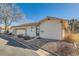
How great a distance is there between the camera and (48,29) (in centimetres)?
430

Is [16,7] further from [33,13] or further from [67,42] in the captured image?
[67,42]

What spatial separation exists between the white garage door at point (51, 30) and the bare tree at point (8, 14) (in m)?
0.47

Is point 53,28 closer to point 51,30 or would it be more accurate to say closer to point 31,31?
point 51,30

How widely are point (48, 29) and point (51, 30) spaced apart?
0.20 feet

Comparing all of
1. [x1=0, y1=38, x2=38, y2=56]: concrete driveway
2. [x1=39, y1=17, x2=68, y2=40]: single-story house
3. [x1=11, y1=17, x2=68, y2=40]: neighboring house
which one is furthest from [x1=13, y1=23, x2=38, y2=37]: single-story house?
[x1=0, y1=38, x2=38, y2=56]: concrete driveway

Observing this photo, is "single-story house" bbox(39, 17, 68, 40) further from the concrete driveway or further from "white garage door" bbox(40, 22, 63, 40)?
the concrete driveway

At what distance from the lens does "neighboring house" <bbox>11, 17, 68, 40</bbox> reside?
13.8 feet

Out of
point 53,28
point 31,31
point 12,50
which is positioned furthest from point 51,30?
point 12,50

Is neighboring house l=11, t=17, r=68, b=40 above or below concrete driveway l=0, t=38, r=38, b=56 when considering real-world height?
above

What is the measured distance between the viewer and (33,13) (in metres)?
4.25

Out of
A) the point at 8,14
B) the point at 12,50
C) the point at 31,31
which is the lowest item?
A: the point at 12,50

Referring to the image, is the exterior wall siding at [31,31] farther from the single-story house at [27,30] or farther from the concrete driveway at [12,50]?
the concrete driveway at [12,50]

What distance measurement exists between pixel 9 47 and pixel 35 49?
47 cm

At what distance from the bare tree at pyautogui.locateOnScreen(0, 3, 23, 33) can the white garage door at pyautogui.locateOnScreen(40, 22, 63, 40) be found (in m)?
0.47
